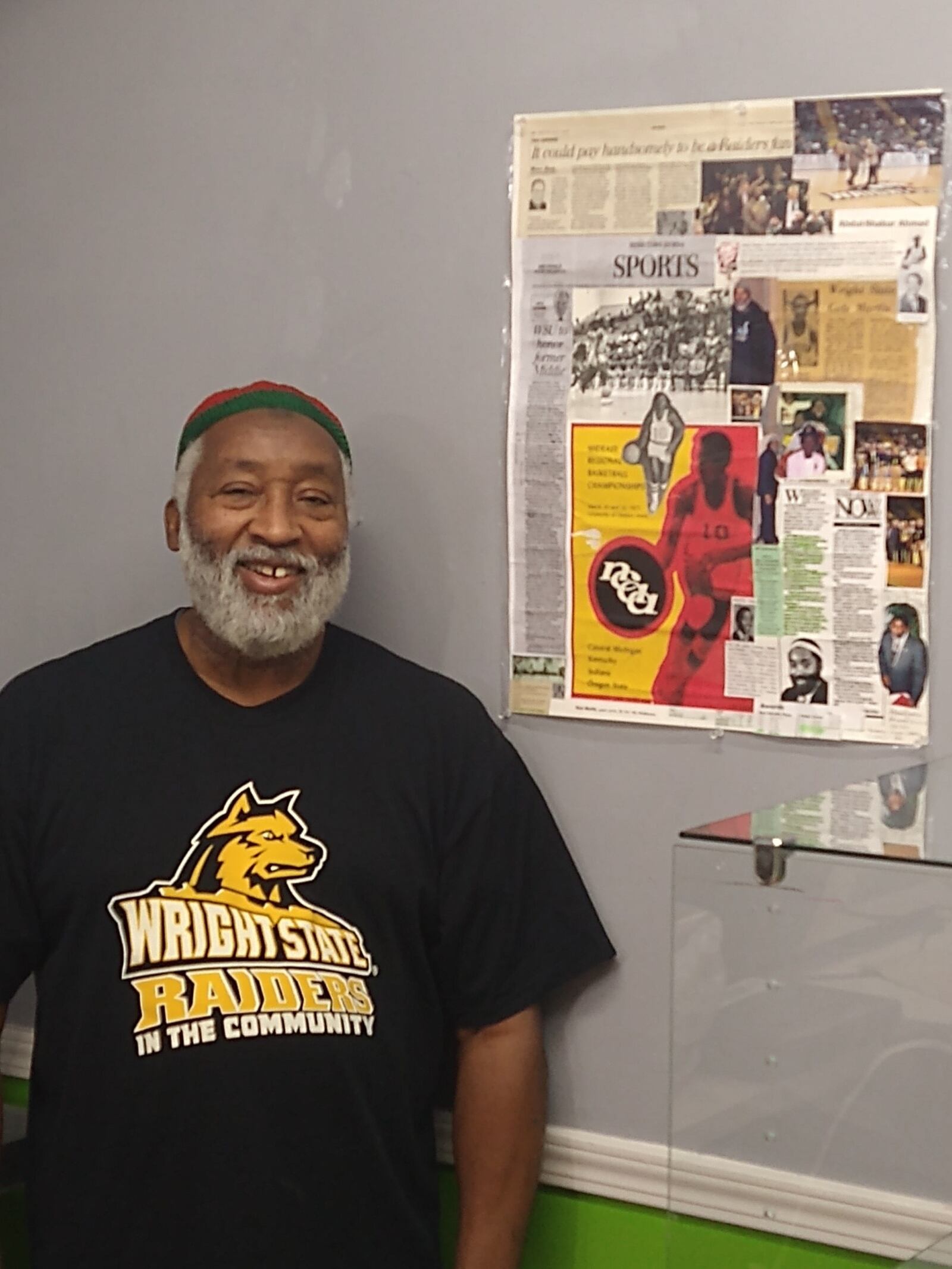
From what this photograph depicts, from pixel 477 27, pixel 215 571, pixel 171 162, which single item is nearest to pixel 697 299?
pixel 477 27

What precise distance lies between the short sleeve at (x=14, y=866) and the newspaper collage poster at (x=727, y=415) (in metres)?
0.56

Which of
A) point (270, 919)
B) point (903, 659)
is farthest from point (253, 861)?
point (903, 659)

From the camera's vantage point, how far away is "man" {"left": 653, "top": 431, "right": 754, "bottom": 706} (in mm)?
1617

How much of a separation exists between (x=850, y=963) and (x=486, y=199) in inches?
39.3

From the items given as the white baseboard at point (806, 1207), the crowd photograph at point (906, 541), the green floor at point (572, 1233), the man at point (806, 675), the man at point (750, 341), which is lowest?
the green floor at point (572, 1233)

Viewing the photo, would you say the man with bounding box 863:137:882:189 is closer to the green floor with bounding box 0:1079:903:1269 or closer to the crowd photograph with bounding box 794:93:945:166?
the crowd photograph with bounding box 794:93:945:166

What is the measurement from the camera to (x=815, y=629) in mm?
1592

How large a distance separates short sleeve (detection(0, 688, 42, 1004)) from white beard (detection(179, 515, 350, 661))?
263mm

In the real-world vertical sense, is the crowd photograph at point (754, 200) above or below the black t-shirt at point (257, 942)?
above

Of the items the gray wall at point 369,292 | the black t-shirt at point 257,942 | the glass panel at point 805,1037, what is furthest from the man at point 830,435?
the glass panel at point 805,1037

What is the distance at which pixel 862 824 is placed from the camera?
1.08 metres

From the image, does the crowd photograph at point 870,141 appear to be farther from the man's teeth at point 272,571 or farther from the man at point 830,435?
the man's teeth at point 272,571

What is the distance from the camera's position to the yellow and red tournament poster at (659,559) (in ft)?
5.32

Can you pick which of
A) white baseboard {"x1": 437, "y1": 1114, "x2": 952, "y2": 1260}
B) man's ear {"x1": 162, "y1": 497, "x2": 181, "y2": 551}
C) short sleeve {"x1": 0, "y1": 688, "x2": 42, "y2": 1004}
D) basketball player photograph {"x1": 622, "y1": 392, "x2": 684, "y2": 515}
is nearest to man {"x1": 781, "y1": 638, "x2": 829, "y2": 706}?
basketball player photograph {"x1": 622, "y1": 392, "x2": 684, "y2": 515}
